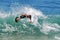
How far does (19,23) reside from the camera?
2730 mm

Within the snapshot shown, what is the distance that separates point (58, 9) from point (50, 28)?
0.25 meters

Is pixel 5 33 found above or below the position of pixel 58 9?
below

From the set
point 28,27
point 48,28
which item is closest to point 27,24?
point 28,27

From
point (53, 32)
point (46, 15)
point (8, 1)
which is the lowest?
point (53, 32)

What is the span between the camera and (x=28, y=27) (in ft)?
8.94

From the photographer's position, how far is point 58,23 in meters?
2.72

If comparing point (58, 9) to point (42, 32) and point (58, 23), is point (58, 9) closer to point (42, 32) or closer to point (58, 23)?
point (58, 23)

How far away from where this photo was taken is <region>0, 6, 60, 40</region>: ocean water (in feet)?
8.92

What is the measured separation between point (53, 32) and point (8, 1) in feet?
2.18

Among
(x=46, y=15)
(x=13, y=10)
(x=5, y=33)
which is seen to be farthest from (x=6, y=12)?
(x=46, y=15)

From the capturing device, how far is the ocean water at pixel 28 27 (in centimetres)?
272

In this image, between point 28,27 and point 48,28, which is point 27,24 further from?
point 48,28

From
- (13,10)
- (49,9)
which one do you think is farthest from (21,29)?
(49,9)

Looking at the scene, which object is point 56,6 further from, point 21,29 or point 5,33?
point 5,33
